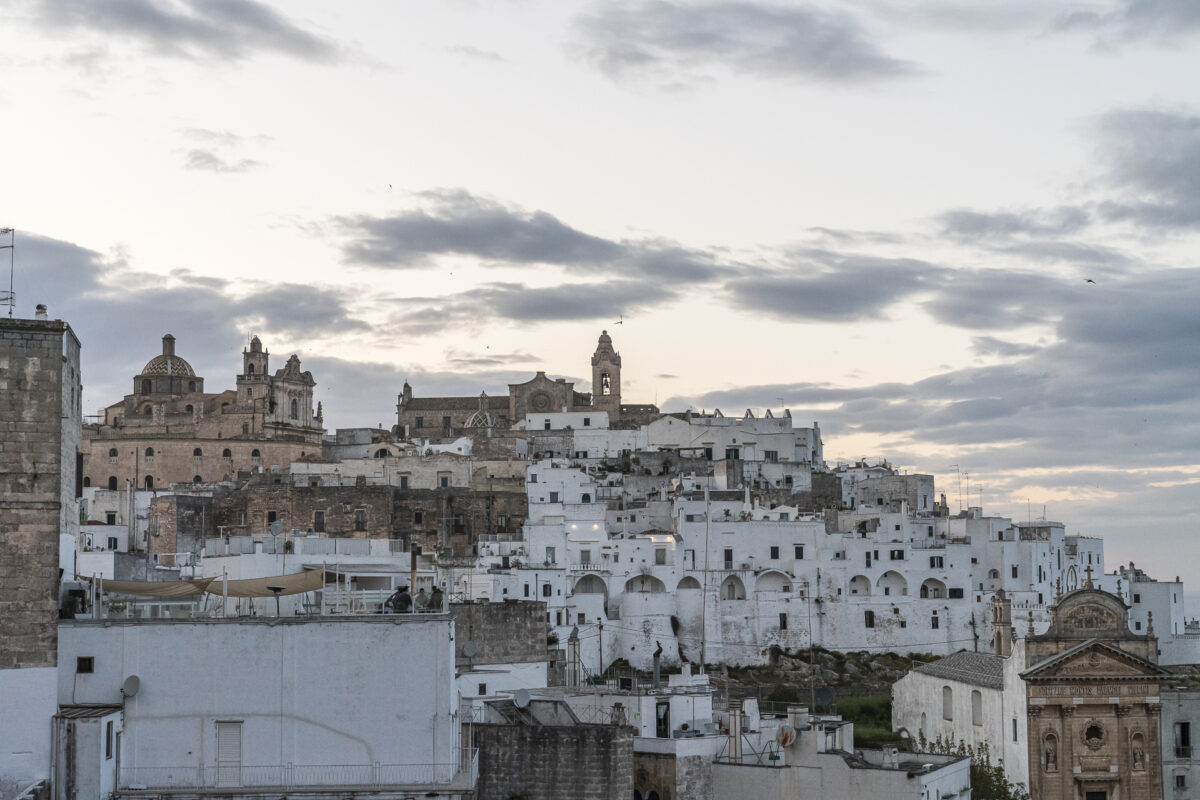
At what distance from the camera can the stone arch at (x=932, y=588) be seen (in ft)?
247

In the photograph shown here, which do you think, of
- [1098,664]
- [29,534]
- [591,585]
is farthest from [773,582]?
[29,534]

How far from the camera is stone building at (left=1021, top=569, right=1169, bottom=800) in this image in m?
46.9

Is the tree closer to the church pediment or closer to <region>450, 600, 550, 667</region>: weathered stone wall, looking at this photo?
the church pediment

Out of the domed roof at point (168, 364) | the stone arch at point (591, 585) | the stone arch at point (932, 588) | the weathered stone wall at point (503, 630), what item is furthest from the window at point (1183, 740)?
the domed roof at point (168, 364)

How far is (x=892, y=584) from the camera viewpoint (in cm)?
7488

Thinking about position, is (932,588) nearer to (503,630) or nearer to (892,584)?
(892,584)

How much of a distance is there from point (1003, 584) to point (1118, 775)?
29.3 metres

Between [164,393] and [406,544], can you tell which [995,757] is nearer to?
[406,544]

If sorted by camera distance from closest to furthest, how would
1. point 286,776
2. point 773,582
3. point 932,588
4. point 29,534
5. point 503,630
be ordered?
point 29,534 → point 286,776 → point 503,630 → point 773,582 → point 932,588

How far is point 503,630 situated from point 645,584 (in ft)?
99.9

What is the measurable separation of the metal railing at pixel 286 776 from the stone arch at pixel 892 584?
50509 millimetres

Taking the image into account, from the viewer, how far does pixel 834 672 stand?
2749 inches

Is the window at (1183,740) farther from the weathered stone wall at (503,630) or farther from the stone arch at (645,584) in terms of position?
the stone arch at (645,584)

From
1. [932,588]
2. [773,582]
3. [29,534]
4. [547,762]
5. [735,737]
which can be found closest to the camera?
[29,534]
